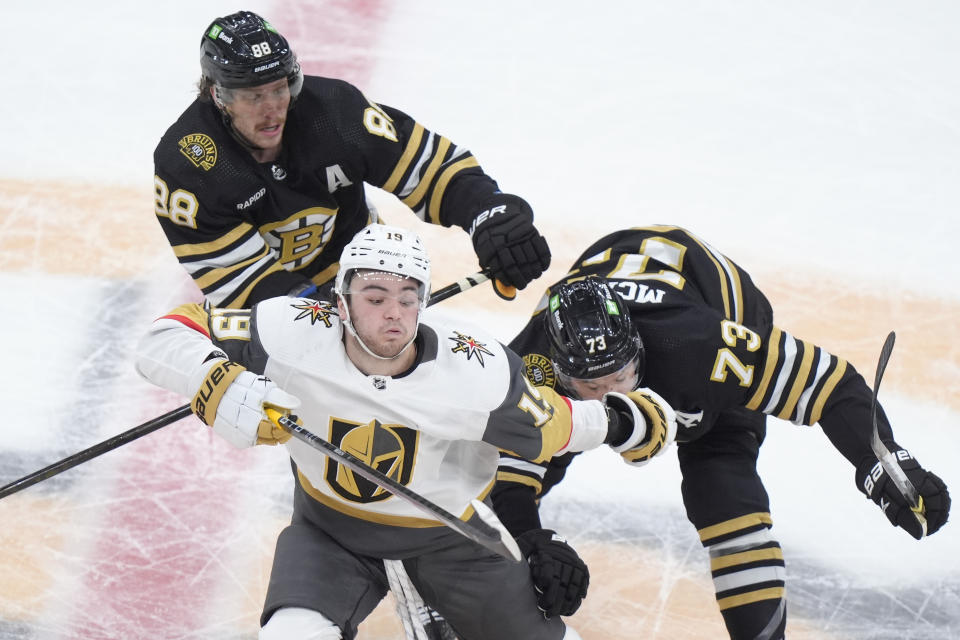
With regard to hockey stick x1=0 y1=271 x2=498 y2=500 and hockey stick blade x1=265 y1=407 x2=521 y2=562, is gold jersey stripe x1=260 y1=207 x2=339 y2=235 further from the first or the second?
hockey stick blade x1=265 y1=407 x2=521 y2=562

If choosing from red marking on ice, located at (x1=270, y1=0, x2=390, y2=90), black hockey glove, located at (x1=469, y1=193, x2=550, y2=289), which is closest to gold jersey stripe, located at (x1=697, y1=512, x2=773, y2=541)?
black hockey glove, located at (x1=469, y1=193, x2=550, y2=289)

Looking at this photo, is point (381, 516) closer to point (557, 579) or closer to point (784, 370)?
point (557, 579)

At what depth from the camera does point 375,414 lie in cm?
277

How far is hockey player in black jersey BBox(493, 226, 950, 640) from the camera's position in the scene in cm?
309

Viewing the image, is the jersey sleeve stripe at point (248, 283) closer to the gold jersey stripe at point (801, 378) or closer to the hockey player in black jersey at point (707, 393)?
the hockey player in black jersey at point (707, 393)

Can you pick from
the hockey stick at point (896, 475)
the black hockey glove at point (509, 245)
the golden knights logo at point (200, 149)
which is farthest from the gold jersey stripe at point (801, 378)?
the golden knights logo at point (200, 149)

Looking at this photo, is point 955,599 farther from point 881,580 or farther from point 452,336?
point 452,336

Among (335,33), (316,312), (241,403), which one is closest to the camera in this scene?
(241,403)

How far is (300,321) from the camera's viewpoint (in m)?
2.79

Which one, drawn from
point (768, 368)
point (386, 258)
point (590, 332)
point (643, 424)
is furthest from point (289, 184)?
point (768, 368)

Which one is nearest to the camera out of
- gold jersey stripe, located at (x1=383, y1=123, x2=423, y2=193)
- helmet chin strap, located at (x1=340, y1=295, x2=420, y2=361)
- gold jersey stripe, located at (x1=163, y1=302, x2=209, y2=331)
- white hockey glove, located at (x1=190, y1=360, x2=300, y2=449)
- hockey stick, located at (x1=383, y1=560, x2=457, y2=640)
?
white hockey glove, located at (x1=190, y1=360, x2=300, y2=449)

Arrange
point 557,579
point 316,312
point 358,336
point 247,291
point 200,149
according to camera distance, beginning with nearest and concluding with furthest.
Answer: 1. point 358,336
2. point 316,312
3. point 557,579
4. point 200,149
5. point 247,291

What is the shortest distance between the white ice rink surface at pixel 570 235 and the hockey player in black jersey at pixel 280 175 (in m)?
0.93

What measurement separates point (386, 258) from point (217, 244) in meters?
0.83
